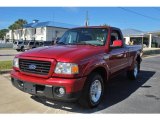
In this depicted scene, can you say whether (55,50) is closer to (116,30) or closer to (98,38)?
(98,38)

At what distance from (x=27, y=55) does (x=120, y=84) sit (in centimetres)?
406

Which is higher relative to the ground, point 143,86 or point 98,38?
point 98,38

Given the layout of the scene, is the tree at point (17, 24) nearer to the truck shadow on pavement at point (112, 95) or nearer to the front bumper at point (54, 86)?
the truck shadow on pavement at point (112, 95)

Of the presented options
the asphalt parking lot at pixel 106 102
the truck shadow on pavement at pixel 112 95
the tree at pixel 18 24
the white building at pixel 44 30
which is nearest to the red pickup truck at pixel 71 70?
the truck shadow on pavement at pixel 112 95

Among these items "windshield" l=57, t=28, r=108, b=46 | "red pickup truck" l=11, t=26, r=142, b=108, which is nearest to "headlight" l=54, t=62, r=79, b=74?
"red pickup truck" l=11, t=26, r=142, b=108

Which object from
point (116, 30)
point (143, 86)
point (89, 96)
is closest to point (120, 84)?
point (143, 86)

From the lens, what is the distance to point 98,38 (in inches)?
265

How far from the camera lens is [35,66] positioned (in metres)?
5.38

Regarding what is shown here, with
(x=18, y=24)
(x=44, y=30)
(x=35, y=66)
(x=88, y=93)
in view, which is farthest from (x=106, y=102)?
(x=18, y=24)

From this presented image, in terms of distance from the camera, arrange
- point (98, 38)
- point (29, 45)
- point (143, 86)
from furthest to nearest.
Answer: point (29, 45)
point (143, 86)
point (98, 38)

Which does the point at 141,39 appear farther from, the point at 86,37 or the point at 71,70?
the point at 71,70

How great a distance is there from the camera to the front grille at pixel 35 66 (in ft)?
17.1

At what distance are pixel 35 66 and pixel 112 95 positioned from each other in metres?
2.64

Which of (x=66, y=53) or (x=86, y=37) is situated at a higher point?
(x=86, y=37)
